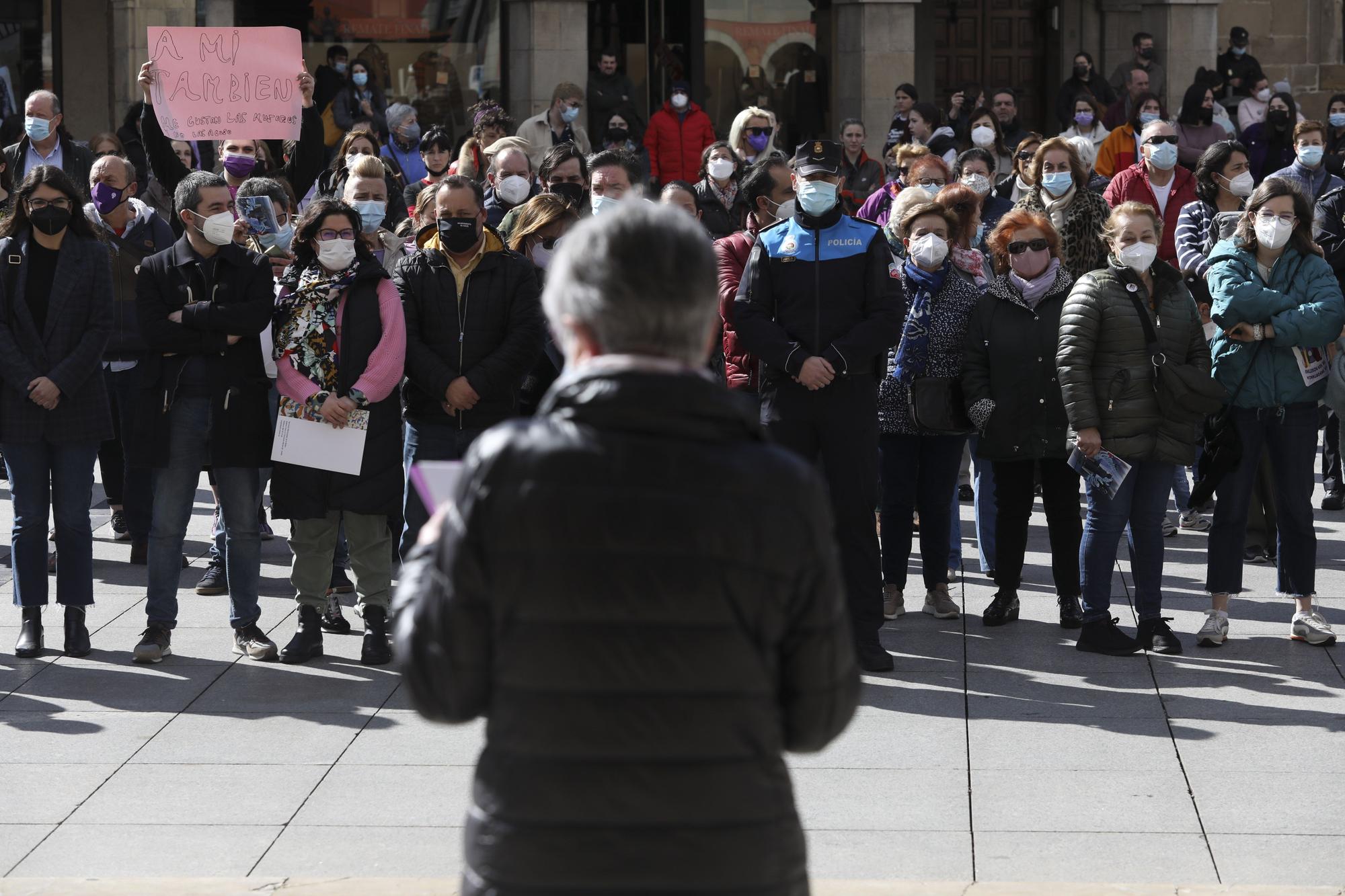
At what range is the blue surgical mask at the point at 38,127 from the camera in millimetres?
12422

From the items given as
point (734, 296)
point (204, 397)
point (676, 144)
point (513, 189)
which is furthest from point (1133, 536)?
point (676, 144)

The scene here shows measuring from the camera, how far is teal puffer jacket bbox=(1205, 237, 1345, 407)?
7805 millimetres

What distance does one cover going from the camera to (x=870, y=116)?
20.5 meters

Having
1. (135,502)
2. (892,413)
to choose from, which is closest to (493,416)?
(892,413)

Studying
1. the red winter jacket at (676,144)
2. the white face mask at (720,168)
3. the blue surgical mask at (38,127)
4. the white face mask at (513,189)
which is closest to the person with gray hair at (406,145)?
the red winter jacket at (676,144)

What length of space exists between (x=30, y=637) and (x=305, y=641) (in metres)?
1.15

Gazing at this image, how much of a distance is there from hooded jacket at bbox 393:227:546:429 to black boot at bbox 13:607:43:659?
184 centimetres

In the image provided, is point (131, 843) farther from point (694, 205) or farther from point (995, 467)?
point (694, 205)

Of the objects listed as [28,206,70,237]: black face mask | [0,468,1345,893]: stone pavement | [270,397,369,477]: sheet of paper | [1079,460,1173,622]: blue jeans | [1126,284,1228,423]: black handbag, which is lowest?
[0,468,1345,893]: stone pavement

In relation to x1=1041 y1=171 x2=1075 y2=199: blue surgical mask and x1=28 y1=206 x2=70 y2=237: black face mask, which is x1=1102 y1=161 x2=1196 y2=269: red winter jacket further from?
x1=28 y1=206 x2=70 y2=237: black face mask

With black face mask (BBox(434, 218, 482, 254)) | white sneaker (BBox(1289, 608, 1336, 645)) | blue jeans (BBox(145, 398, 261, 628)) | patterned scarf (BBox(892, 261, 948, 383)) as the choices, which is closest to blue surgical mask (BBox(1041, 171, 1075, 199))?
patterned scarf (BBox(892, 261, 948, 383))

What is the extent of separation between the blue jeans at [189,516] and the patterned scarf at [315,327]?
42cm

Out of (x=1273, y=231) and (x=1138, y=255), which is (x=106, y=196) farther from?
(x=1273, y=231)

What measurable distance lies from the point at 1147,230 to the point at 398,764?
12.2 ft
